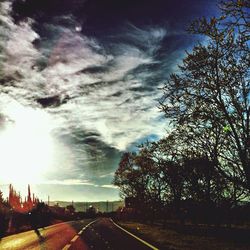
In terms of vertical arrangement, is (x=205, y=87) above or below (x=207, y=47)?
below

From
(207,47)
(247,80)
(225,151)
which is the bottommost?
(225,151)

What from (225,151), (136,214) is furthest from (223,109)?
(136,214)

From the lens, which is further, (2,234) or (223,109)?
(2,234)

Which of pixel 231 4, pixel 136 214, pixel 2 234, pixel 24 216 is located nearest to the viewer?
pixel 231 4

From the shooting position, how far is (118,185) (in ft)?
217

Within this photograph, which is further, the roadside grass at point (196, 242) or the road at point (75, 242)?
the road at point (75, 242)

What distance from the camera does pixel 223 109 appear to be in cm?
1480

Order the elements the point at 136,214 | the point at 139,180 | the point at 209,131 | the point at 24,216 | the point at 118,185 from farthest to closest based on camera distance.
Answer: the point at 136,214 < the point at 118,185 < the point at 139,180 < the point at 24,216 < the point at 209,131

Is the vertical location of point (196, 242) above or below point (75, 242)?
below

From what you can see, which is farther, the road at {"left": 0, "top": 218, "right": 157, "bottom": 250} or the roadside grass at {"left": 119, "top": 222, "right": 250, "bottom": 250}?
the road at {"left": 0, "top": 218, "right": 157, "bottom": 250}

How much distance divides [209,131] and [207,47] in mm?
3913

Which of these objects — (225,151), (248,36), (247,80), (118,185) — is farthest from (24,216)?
(248,36)

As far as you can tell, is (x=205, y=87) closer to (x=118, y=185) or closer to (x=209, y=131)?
(x=209, y=131)

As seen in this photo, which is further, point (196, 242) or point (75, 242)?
point (75, 242)
